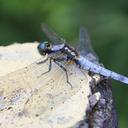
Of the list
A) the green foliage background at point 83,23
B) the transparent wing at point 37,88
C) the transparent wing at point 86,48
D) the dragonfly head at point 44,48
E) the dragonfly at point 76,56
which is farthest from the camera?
the green foliage background at point 83,23

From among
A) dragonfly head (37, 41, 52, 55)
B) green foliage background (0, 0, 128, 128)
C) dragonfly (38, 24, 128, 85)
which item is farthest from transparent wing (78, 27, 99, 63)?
green foliage background (0, 0, 128, 128)

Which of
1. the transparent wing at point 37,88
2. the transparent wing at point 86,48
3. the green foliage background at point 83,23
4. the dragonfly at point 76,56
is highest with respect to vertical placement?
the green foliage background at point 83,23

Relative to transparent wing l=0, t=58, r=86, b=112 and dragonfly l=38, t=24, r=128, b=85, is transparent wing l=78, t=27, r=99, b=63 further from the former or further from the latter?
transparent wing l=0, t=58, r=86, b=112

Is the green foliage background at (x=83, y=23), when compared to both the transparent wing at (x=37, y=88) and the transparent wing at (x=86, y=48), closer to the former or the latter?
the transparent wing at (x=86, y=48)

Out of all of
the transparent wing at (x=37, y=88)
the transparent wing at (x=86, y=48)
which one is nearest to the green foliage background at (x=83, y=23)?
the transparent wing at (x=86, y=48)

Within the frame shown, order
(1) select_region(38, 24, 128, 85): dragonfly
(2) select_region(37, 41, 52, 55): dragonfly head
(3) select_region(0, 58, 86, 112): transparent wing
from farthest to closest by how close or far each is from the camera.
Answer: (2) select_region(37, 41, 52, 55): dragonfly head
(1) select_region(38, 24, 128, 85): dragonfly
(3) select_region(0, 58, 86, 112): transparent wing

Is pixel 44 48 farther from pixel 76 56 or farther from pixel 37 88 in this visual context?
pixel 37 88
